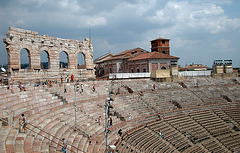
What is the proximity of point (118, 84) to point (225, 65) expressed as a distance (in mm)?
27836

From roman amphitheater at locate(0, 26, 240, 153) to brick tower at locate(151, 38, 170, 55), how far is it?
22701 millimetres

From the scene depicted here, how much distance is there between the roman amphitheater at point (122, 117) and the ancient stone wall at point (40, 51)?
1.01 feet

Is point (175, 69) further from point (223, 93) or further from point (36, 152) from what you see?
point (36, 152)

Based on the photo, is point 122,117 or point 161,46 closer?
point 122,117

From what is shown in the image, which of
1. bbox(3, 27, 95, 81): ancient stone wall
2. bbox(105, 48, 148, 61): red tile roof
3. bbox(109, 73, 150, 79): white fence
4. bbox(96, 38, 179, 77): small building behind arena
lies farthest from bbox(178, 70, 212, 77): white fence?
bbox(3, 27, 95, 81): ancient stone wall

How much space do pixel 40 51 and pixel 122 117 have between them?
39.6ft

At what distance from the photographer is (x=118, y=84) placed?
28547 mm

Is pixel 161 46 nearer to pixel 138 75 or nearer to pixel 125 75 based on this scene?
pixel 138 75

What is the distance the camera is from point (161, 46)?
5541 centimetres

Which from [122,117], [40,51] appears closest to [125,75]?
[122,117]

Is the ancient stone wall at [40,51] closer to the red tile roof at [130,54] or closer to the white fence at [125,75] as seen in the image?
the white fence at [125,75]

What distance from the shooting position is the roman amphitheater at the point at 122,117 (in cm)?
1128

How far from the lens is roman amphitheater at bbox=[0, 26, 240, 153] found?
11.3 metres

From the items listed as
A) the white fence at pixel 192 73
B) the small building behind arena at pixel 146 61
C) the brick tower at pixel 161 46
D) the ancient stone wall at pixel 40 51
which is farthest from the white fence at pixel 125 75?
the brick tower at pixel 161 46
